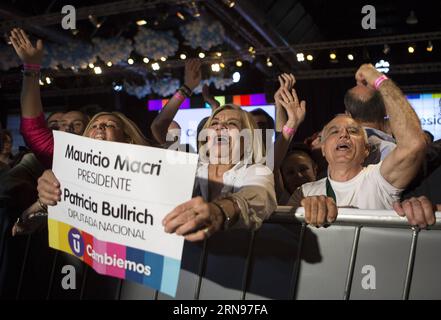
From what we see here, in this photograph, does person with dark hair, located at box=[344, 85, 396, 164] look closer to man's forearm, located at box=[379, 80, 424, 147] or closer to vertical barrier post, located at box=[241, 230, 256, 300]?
man's forearm, located at box=[379, 80, 424, 147]

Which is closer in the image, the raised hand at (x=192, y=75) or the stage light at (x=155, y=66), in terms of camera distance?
the raised hand at (x=192, y=75)

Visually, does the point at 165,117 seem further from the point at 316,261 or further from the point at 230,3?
the point at 230,3

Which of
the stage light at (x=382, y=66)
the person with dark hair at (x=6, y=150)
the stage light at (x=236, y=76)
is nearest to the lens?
the person with dark hair at (x=6, y=150)

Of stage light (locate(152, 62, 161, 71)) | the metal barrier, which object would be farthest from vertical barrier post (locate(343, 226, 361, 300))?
stage light (locate(152, 62, 161, 71))

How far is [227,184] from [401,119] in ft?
2.08

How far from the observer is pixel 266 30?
7781 millimetres

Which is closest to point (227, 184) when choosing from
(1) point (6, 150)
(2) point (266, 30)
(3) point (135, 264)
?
(3) point (135, 264)

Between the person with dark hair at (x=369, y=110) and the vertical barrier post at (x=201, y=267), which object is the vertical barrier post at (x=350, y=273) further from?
the person with dark hair at (x=369, y=110)

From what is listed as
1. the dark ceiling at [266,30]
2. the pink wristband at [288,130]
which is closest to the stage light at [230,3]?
the dark ceiling at [266,30]

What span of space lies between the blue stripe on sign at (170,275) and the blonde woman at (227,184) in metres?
0.09

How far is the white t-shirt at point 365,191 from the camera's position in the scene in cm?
177

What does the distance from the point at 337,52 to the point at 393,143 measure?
8576 millimetres

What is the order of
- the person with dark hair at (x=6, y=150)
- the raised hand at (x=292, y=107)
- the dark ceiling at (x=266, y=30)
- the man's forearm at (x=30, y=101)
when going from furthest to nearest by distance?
1. the dark ceiling at (x=266, y=30)
2. the person with dark hair at (x=6, y=150)
3. the raised hand at (x=292, y=107)
4. the man's forearm at (x=30, y=101)

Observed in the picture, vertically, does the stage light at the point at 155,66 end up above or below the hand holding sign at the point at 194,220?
above
